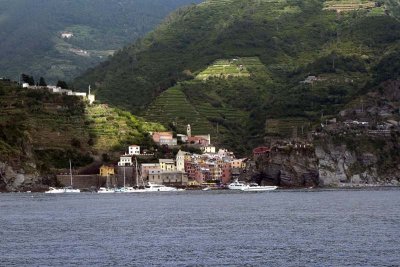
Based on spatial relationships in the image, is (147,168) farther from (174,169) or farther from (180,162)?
(180,162)

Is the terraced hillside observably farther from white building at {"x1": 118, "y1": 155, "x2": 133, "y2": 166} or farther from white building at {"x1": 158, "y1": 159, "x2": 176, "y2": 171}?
white building at {"x1": 118, "y1": 155, "x2": 133, "y2": 166}

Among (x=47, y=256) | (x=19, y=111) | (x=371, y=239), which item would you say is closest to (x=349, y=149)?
(x=19, y=111)

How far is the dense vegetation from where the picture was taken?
139 meters

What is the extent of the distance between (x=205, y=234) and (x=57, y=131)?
82243 millimetres

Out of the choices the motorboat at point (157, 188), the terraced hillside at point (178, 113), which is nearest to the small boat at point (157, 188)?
the motorboat at point (157, 188)

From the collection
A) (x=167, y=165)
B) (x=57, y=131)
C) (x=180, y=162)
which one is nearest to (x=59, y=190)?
(x=57, y=131)

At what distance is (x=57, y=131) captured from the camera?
145m

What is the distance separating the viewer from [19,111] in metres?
148

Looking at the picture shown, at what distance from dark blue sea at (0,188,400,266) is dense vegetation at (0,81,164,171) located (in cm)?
3865

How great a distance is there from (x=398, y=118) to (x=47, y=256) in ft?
353

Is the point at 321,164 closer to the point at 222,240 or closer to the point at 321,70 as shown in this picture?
the point at 321,70

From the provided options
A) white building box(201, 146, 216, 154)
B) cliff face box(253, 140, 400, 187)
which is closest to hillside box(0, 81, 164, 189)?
white building box(201, 146, 216, 154)

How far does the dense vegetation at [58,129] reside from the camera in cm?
13912

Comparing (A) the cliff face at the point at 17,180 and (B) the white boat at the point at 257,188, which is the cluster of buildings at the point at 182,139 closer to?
(B) the white boat at the point at 257,188
